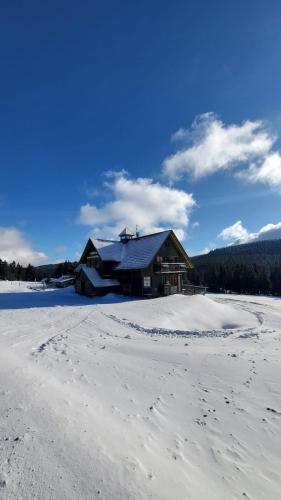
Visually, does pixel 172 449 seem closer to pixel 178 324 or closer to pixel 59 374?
pixel 59 374

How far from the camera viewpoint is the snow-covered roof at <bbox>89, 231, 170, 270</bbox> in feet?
109

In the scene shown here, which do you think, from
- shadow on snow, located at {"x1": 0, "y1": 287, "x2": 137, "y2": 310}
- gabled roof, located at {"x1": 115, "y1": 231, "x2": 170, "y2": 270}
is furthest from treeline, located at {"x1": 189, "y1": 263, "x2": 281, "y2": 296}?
shadow on snow, located at {"x1": 0, "y1": 287, "x2": 137, "y2": 310}

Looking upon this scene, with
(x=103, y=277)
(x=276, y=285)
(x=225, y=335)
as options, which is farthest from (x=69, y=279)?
(x=276, y=285)

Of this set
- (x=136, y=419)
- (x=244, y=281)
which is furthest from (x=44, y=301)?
(x=244, y=281)

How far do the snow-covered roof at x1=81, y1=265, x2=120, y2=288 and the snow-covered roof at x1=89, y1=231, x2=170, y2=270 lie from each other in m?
2.03

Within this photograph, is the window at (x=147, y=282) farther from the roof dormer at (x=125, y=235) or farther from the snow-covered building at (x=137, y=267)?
the roof dormer at (x=125, y=235)

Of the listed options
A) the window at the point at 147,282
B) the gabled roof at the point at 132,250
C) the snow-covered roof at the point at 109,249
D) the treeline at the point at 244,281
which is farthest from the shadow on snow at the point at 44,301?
the treeline at the point at 244,281

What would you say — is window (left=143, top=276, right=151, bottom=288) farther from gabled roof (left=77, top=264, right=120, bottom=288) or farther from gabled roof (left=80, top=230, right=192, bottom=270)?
gabled roof (left=77, top=264, right=120, bottom=288)

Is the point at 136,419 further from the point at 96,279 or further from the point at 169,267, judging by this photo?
the point at 169,267

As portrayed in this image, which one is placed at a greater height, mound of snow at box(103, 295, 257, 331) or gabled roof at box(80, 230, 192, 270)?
gabled roof at box(80, 230, 192, 270)

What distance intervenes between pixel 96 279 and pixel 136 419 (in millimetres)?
27810

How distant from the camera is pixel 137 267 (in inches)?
1264

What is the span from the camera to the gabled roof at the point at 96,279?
33.1 metres

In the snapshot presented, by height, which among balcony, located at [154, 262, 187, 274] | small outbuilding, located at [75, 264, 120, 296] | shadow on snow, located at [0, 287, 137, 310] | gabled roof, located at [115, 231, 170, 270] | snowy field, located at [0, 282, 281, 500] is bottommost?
snowy field, located at [0, 282, 281, 500]
